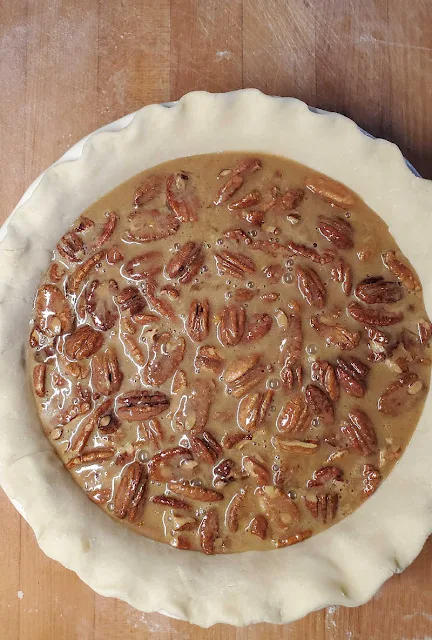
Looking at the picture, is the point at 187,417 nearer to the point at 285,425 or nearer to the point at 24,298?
the point at 285,425

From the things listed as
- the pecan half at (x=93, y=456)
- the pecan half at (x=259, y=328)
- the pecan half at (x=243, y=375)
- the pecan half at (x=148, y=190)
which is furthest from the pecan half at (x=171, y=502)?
the pecan half at (x=148, y=190)

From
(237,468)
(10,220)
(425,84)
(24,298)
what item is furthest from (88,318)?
(425,84)

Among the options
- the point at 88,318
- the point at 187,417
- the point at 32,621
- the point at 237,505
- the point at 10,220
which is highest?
the point at 10,220

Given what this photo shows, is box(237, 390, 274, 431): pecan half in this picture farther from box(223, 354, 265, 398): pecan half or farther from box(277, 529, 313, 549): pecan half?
box(277, 529, 313, 549): pecan half

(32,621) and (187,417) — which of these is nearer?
(187,417)

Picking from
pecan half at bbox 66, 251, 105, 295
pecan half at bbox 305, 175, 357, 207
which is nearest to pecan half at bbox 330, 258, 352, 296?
pecan half at bbox 305, 175, 357, 207

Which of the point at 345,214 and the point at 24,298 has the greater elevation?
the point at 345,214

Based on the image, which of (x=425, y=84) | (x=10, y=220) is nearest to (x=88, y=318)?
(x=10, y=220)
